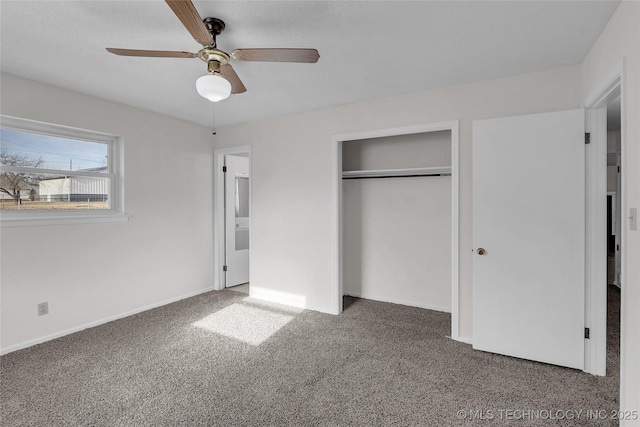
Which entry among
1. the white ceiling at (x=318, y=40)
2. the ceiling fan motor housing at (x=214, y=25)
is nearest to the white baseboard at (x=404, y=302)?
the white ceiling at (x=318, y=40)

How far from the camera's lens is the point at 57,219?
9.78 ft

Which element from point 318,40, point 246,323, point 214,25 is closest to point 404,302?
point 246,323

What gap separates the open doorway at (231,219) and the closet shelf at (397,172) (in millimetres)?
A: 1518

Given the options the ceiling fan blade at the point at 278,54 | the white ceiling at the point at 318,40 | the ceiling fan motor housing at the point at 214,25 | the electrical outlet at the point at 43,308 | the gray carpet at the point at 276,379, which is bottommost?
the gray carpet at the point at 276,379

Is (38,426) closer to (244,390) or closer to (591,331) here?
(244,390)

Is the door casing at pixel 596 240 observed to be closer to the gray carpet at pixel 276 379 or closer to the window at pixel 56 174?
the gray carpet at pixel 276 379

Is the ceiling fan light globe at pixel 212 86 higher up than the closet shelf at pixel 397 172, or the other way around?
the ceiling fan light globe at pixel 212 86

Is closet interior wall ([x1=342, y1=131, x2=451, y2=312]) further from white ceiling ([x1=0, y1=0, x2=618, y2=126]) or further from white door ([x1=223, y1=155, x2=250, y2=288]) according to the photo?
white door ([x1=223, y1=155, x2=250, y2=288])

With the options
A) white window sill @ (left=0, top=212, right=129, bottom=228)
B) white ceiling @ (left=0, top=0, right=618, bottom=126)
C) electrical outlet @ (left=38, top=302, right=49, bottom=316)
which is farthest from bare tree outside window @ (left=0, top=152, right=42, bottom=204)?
electrical outlet @ (left=38, top=302, right=49, bottom=316)

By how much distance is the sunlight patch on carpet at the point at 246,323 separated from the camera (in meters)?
3.02

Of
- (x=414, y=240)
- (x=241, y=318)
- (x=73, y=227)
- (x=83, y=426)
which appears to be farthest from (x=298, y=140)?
(x=83, y=426)

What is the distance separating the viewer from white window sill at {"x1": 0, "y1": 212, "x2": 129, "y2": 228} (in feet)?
8.87

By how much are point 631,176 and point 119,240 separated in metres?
4.37

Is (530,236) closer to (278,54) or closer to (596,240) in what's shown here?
(596,240)
